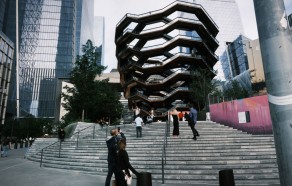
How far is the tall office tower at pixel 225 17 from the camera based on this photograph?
128250 millimetres

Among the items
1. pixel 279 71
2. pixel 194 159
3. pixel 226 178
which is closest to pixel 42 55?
pixel 194 159

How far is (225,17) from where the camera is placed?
439 feet

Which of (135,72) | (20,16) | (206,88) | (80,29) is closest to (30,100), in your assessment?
(20,16)

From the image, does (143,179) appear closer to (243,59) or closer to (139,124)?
(139,124)

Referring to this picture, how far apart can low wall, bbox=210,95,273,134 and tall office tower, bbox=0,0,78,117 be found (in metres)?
84.8

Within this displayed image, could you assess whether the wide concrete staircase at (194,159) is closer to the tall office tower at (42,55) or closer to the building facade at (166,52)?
the building facade at (166,52)

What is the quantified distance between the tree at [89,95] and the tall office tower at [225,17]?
105 metres

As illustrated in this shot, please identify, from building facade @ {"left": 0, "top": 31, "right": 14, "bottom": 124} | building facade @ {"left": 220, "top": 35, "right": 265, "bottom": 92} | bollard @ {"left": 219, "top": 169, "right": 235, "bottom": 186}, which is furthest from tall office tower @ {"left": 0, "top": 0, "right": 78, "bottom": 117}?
bollard @ {"left": 219, "top": 169, "right": 235, "bottom": 186}

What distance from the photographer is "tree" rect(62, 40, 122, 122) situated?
32594 millimetres

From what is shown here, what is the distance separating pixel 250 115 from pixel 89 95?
2344 centimetres

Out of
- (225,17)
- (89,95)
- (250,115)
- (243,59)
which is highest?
(225,17)

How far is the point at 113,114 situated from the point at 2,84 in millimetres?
34550

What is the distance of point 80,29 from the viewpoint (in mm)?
116375

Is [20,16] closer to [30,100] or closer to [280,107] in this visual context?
[30,100]
